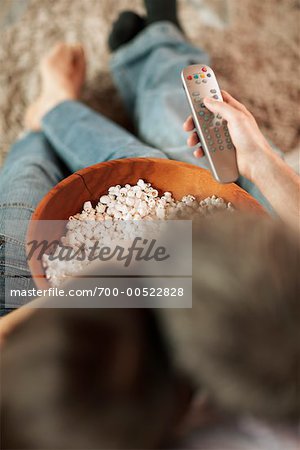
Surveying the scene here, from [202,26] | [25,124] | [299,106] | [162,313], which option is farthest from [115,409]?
[202,26]

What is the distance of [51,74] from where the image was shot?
1.05 metres

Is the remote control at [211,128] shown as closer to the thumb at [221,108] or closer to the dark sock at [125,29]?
the thumb at [221,108]

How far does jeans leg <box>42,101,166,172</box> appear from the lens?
0.78 meters

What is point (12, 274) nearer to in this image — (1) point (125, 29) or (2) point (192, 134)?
(2) point (192, 134)

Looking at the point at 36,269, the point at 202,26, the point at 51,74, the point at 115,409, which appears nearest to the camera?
the point at 115,409

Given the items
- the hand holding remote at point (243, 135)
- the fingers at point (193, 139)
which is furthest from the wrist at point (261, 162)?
the fingers at point (193, 139)

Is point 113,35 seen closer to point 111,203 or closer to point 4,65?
point 4,65

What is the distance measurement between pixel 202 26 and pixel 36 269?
936mm

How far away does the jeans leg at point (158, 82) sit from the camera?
2.83ft

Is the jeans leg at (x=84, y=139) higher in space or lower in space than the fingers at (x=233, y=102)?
lower

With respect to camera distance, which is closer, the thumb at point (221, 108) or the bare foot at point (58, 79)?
the thumb at point (221, 108)

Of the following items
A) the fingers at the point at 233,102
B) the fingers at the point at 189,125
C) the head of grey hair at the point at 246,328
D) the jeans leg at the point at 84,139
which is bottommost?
the jeans leg at the point at 84,139

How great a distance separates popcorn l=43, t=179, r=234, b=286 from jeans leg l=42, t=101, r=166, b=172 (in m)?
0.12

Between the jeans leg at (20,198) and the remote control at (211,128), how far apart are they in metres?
0.30
